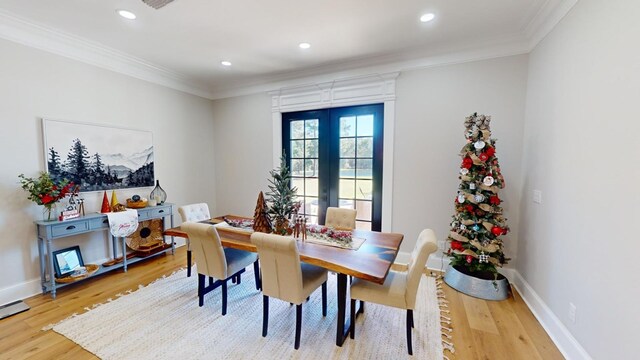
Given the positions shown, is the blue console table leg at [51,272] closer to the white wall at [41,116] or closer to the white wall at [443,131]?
the white wall at [41,116]

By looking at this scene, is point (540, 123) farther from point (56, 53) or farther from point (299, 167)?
point (56, 53)

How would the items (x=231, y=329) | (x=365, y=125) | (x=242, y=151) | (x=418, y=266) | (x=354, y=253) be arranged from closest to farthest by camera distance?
(x=418, y=266)
(x=354, y=253)
(x=231, y=329)
(x=365, y=125)
(x=242, y=151)

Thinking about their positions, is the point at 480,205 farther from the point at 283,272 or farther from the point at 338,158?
the point at 283,272

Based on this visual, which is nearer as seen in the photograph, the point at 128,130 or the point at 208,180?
the point at 128,130

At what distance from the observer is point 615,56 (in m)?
1.56

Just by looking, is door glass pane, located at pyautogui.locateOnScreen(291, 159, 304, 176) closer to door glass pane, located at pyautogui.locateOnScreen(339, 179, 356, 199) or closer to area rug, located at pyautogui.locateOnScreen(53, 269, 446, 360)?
door glass pane, located at pyautogui.locateOnScreen(339, 179, 356, 199)

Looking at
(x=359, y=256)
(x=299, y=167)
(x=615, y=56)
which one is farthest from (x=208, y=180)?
(x=615, y=56)

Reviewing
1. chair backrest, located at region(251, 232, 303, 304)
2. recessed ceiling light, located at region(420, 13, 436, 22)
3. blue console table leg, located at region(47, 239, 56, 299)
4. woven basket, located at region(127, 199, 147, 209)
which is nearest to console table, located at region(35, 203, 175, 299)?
blue console table leg, located at region(47, 239, 56, 299)

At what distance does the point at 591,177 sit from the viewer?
5.67 ft

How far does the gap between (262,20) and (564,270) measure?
3461mm

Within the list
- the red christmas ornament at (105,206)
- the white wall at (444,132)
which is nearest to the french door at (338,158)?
the white wall at (444,132)

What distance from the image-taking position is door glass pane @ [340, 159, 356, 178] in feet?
12.7

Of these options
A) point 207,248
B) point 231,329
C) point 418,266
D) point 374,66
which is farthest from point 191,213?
point 374,66

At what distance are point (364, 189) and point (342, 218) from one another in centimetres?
93
